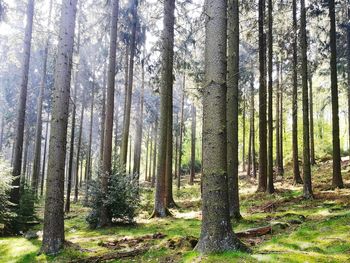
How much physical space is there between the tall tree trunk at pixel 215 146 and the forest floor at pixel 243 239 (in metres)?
0.32

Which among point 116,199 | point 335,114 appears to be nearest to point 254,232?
point 116,199

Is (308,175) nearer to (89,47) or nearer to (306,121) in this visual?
(306,121)

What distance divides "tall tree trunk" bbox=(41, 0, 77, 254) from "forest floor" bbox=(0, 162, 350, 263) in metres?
A: 0.51

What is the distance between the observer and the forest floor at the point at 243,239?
17.6ft

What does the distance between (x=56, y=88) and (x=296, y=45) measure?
12.7 meters

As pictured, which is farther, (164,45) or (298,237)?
(164,45)

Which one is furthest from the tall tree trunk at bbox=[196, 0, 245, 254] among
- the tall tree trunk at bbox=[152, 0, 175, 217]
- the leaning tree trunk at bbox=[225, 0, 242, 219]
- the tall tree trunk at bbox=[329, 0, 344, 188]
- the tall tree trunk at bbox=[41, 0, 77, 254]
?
the tall tree trunk at bbox=[329, 0, 344, 188]

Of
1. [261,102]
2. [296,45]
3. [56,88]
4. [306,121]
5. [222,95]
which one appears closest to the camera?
[222,95]

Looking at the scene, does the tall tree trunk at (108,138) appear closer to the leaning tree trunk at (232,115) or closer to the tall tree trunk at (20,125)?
the tall tree trunk at (20,125)

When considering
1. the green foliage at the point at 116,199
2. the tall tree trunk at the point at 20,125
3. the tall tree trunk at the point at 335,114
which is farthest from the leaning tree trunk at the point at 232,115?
the tall tree trunk at the point at 20,125

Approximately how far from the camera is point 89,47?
69.4 feet

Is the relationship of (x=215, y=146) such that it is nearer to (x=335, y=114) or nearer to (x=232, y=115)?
(x=232, y=115)

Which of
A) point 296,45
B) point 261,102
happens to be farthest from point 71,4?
point 296,45

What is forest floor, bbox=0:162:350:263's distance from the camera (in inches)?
211
